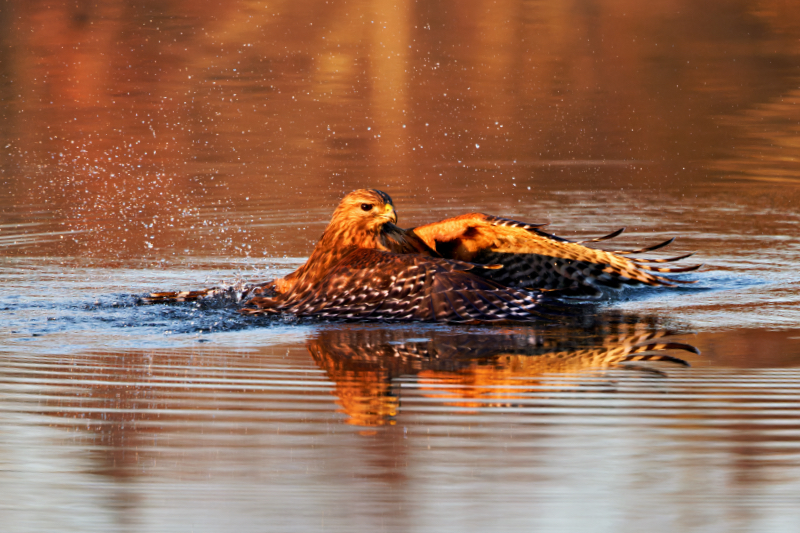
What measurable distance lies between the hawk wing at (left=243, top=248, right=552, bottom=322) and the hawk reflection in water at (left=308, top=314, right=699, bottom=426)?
0.48 feet

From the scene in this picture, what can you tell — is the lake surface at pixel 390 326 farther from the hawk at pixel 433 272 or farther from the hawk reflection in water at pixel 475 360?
the hawk at pixel 433 272

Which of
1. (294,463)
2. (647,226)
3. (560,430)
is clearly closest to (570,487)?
(560,430)

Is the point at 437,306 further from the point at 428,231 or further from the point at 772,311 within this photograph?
the point at 772,311

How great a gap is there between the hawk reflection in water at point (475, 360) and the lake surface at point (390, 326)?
0.03 meters

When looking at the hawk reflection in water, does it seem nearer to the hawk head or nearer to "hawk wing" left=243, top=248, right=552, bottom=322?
"hawk wing" left=243, top=248, right=552, bottom=322

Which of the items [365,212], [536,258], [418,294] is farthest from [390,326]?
[536,258]

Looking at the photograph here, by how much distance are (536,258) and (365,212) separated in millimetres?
1499

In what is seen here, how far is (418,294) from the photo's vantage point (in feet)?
25.7

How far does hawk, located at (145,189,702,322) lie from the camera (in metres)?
7.80

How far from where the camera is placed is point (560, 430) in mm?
5387

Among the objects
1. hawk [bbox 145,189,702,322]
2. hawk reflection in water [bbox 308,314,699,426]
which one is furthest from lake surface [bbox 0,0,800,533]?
hawk [bbox 145,189,702,322]

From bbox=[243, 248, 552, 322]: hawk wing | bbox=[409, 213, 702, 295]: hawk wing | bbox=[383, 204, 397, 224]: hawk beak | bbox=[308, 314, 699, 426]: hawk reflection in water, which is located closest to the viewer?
bbox=[308, 314, 699, 426]: hawk reflection in water

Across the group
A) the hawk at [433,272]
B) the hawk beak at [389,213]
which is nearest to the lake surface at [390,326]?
the hawk at [433,272]

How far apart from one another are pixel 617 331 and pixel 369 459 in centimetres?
319
